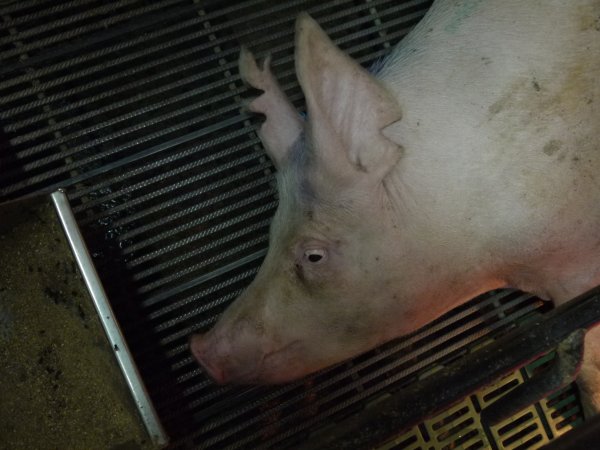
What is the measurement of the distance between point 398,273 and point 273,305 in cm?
41

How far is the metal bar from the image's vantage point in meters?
2.00

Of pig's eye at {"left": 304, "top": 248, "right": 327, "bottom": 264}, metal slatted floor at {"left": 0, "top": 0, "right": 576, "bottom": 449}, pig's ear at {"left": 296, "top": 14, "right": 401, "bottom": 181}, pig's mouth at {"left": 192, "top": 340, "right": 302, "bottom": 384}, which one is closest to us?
pig's ear at {"left": 296, "top": 14, "right": 401, "bottom": 181}

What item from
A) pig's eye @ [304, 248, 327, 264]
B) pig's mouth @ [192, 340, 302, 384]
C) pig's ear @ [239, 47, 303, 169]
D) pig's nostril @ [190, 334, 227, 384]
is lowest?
pig's mouth @ [192, 340, 302, 384]

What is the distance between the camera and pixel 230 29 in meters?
2.81

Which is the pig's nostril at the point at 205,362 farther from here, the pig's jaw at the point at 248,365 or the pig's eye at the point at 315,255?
the pig's eye at the point at 315,255

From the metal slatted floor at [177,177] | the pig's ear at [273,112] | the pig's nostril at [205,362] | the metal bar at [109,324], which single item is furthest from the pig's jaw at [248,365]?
the pig's ear at [273,112]

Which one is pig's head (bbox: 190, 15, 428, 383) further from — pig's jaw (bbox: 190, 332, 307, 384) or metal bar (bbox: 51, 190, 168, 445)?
metal bar (bbox: 51, 190, 168, 445)

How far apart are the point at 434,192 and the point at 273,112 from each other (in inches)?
24.5

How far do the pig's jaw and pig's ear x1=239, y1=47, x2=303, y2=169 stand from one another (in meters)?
0.64

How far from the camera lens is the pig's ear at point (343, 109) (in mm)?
1642

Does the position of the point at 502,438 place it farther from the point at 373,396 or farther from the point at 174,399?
the point at 174,399

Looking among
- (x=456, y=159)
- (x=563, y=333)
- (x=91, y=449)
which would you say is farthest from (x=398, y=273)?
(x=91, y=449)

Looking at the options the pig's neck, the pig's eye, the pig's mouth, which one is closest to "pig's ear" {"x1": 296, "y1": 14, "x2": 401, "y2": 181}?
the pig's neck

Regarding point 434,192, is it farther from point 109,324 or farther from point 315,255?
point 109,324
